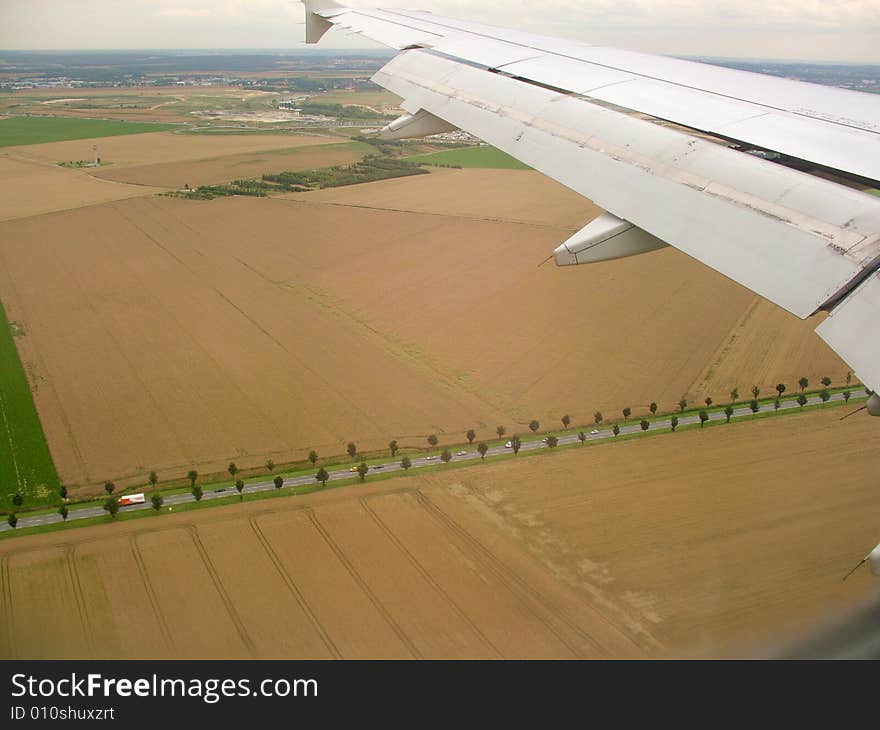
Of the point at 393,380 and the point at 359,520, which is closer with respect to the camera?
the point at 359,520

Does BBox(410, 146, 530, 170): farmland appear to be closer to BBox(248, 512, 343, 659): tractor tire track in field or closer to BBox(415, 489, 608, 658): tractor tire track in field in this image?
BBox(415, 489, 608, 658): tractor tire track in field

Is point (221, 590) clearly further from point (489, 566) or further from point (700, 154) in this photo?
point (700, 154)

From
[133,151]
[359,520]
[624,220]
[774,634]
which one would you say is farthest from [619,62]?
[133,151]

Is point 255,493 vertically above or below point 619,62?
below

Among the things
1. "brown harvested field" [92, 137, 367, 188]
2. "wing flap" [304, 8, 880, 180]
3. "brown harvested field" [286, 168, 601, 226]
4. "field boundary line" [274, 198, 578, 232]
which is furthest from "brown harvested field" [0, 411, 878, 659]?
"brown harvested field" [92, 137, 367, 188]

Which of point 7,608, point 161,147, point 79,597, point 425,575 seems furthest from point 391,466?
point 161,147
